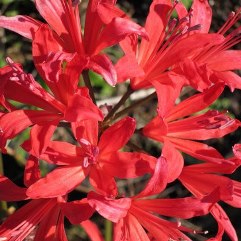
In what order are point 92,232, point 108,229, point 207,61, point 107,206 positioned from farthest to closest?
point 92,232 → point 108,229 → point 207,61 → point 107,206

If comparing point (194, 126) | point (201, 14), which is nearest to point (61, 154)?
point (194, 126)

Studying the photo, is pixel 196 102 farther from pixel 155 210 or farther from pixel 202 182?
pixel 155 210

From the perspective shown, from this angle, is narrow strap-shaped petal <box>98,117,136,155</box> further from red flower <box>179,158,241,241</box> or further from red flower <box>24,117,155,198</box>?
red flower <box>179,158,241,241</box>

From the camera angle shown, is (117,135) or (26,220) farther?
(26,220)

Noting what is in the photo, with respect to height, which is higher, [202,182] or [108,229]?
[202,182]

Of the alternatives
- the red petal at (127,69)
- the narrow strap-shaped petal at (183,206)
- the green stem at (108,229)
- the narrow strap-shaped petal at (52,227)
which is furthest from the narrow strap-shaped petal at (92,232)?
the red petal at (127,69)

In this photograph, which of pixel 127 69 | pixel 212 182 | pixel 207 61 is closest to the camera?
pixel 127 69

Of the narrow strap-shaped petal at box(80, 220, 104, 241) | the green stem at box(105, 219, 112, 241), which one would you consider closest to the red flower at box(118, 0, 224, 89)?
the green stem at box(105, 219, 112, 241)

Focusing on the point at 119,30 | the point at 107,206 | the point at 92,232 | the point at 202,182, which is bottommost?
the point at 92,232

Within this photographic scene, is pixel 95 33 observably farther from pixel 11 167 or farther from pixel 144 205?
pixel 11 167
